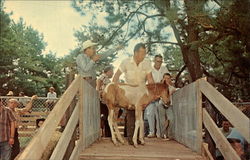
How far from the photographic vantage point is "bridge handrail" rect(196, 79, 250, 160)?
346 centimetres

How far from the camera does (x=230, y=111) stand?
151 inches

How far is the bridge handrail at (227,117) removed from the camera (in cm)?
346

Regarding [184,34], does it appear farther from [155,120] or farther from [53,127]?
[53,127]

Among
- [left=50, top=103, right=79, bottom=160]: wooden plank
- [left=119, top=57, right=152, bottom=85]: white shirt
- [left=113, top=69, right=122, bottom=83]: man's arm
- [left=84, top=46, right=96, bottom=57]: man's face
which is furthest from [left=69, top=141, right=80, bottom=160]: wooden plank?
[left=84, top=46, right=96, bottom=57]: man's face

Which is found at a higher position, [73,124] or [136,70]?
[136,70]

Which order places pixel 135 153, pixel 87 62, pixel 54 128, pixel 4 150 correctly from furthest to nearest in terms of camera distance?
pixel 4 150 < pixel 87 62 < pixel 135 153 < pixel 54 128

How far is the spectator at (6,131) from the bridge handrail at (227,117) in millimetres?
3666

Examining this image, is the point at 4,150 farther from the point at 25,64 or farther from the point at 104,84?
the point at 25,64

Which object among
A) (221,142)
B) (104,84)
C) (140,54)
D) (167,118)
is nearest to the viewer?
(221,142)

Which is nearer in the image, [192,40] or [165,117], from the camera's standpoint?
[165,117]

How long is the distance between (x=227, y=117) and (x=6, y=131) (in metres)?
4.38

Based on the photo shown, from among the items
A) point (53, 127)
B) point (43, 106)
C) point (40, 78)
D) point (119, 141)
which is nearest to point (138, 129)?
point (119, 141)

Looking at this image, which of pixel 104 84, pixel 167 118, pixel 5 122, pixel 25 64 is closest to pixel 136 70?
pixel 104 84

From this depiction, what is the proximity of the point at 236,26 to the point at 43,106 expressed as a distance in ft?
21.2
